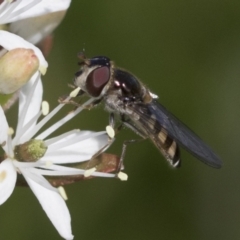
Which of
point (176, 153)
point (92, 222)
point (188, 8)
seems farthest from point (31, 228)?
point (188, 8)

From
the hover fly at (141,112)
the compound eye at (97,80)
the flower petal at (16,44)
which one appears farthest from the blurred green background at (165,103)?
the flower petal at (16,44)

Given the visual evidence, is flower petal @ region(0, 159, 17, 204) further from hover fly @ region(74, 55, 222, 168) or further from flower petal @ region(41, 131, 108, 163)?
hover fly @ region(74, 55, 222, 168)

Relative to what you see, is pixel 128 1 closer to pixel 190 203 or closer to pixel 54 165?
pixel 190 203

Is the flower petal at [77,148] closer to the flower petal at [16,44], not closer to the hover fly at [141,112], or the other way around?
the hover fly at [141,112]

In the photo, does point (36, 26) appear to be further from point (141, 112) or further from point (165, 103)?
Answer: point (165, 103)

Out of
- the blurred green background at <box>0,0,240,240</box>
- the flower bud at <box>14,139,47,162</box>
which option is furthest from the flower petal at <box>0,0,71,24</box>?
the blurred green background at <box>0,0,240,240</box>

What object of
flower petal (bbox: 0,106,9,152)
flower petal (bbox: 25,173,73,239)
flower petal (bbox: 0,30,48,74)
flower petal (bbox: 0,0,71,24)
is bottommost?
flower petal (bbox: 25,173,73,239)
